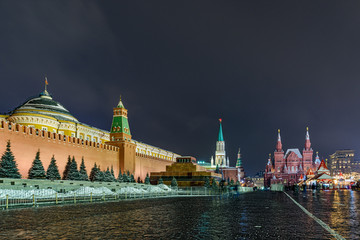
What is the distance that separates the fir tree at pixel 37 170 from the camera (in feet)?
88.6

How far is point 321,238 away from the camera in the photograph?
5.64 m

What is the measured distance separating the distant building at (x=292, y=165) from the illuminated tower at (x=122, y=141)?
78.2 meters

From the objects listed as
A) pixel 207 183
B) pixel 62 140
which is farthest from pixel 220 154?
pixel 62 140

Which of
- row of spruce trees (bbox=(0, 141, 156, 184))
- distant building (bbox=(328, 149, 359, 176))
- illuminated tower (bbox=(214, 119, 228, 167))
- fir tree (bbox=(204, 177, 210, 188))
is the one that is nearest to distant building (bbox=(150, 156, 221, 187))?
fir tree (bbox=(204, 177, 210, 188))

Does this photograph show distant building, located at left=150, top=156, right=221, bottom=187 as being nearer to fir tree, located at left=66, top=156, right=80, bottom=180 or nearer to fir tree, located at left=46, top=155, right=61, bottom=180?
fir tree, located at left=66, top=156, right=80, bottom=180

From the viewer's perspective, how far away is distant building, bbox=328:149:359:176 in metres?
166

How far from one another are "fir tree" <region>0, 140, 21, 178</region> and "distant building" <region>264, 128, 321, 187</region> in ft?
325

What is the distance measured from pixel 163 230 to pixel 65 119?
46286 millimetres

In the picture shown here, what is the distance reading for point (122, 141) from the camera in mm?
45156

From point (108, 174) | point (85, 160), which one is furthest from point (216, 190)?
point (85, 160)

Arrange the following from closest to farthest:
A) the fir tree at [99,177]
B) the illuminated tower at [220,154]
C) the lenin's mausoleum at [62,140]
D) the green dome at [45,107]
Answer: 1. the lenin's mausoleum at [62,140]
2. the fir tree at [99,177]
3. the green dome at [45,107]
4. the illuminated tower at [220,154]

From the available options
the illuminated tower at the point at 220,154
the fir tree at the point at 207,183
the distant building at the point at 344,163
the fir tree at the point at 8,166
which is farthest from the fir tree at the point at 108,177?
the distant building at the point at 344,163

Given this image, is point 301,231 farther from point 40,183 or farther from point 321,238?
point 40,183

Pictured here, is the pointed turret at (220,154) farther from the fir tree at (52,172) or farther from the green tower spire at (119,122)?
the fir tree at (52,172)
